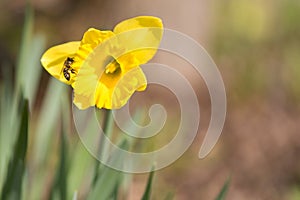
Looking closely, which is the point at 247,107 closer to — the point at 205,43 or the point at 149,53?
the point at 205,43

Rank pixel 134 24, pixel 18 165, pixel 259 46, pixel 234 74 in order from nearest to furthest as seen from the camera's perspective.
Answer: pixel 134 24
pixel 18 165
pixel 234 74
pixel 259 46

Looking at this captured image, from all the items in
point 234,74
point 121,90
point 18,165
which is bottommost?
point 234,74

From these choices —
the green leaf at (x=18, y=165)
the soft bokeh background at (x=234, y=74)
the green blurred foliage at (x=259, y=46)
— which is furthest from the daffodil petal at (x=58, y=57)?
the green blurred foliage at (x=259, y=46)

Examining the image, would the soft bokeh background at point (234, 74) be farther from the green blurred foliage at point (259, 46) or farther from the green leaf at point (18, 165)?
the green leaf at point (18, 165)

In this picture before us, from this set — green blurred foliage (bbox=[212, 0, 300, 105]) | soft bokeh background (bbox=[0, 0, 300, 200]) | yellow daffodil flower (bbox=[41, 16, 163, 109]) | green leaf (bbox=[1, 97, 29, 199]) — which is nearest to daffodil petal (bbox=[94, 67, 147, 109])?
yellow daffodil flower (bbox=[41, 16, 163, 109])

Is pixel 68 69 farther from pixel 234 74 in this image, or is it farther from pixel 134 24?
pixel 234 74

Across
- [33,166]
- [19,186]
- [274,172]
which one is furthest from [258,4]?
[19,186]

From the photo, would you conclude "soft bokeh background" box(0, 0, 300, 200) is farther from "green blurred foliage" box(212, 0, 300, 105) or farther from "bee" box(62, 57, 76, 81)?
"bee" box(62, 57, 76, 81)

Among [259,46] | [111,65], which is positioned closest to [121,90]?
[111,65]
